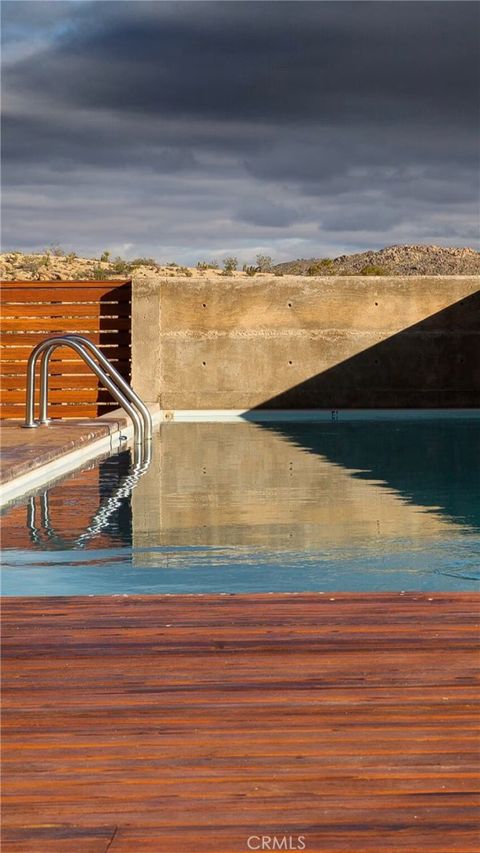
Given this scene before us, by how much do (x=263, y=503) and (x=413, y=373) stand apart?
26.0 feet

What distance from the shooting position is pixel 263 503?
7.41 m

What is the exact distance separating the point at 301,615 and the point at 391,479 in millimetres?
4974

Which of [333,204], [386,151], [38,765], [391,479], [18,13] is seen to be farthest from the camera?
[333,204]

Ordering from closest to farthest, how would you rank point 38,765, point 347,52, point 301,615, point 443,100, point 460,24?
1. point 38,765
2. point 301,615
3. point 460,24
4. point 347,52
5. point 443,100

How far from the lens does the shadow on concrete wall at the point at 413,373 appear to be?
15.0m

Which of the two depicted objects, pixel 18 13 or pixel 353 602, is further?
pixel 18 13

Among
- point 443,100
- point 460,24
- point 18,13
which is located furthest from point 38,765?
point 443,100

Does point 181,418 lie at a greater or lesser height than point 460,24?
lesser

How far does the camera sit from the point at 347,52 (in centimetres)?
1350

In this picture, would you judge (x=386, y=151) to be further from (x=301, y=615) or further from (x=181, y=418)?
(x=301, y=615)

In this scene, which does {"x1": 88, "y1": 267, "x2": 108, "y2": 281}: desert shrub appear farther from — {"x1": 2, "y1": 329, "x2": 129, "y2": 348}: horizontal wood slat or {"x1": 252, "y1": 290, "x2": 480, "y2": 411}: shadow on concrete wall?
{"x1": 252, "y1": 290, "x2": 480, "y2": 411}: shadow on concrete wall

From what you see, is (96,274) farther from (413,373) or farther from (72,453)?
(72,453)

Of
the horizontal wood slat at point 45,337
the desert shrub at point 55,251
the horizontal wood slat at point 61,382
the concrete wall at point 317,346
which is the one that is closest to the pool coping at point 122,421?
the concrete wall at point 317,346

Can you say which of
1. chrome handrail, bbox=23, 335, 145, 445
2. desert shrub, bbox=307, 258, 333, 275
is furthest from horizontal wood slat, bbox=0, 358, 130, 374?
desert shrub, bbox=307, 258, 333, 275
